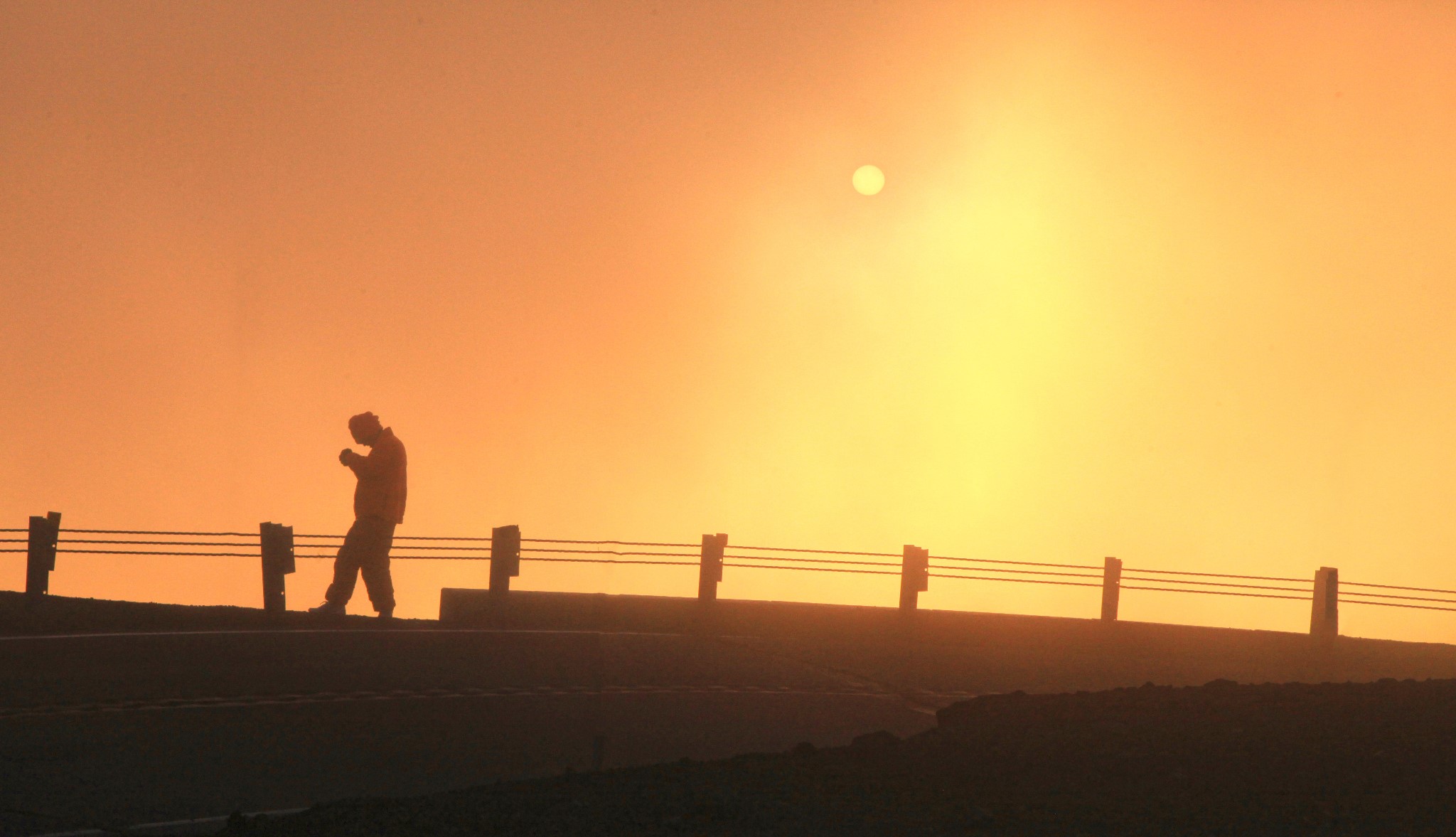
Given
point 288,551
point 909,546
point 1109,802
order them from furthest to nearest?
1. point 909,546
2. point 288,551
3. point 1109,802

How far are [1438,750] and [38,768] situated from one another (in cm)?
774

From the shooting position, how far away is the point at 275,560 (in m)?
17.0

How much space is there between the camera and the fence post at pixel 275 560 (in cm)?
1683

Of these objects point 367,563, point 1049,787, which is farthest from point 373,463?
point 1049,787

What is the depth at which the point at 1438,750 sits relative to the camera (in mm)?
8031

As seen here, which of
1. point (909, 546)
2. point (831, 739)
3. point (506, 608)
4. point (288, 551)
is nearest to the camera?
point (831, 739)

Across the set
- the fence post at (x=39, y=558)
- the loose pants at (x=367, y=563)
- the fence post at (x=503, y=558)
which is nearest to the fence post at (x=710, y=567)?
the fence post at (x=503, y=558)

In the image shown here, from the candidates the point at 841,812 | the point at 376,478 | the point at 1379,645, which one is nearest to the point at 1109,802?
the point at 841,812

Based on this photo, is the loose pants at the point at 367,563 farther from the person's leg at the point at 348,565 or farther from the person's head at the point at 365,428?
the person's head at the point at 365,428

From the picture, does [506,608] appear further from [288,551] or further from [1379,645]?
[1379,645]

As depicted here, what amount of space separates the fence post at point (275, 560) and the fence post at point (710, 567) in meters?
5.55

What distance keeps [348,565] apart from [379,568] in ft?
1.04

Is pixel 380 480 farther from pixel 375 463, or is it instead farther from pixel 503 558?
pixel 503 558

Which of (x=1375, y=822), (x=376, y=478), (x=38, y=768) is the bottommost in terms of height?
(x=38, y=768)
